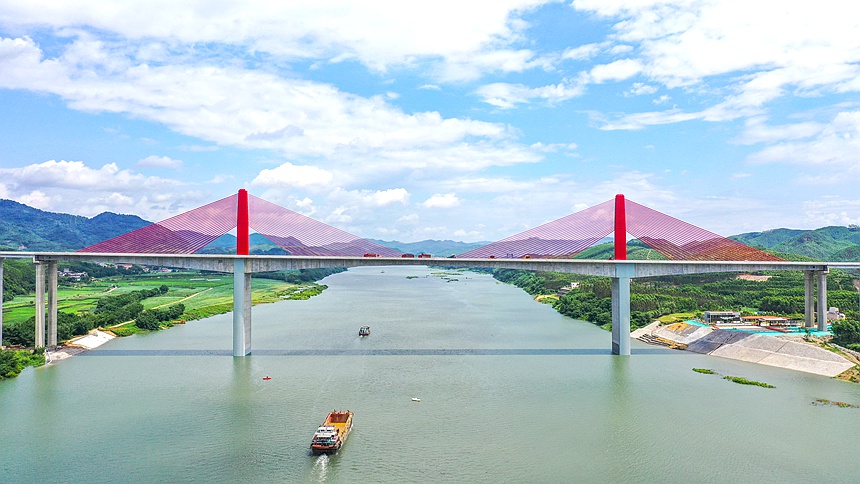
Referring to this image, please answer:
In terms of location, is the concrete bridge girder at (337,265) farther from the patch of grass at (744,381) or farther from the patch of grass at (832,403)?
the patch of grass at (832,403)

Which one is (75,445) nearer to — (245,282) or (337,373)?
(337,373)

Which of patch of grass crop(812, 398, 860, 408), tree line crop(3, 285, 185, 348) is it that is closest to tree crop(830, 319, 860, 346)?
patch of grass crop(812, 398, 860, 408)

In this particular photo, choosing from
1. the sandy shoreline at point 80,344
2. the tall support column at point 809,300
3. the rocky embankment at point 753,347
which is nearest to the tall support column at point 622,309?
the rocky embankment at point 753,347

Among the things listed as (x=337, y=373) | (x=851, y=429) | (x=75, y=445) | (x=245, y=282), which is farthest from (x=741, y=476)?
(x=245, y=282)

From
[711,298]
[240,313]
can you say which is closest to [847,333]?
[711,298]

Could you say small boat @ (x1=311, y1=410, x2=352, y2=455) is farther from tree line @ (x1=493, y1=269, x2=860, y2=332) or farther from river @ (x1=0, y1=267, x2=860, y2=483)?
tree line @ (x1=493, y1=269, x2=860, y2=332)

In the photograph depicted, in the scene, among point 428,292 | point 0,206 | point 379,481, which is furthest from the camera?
point 0,206
